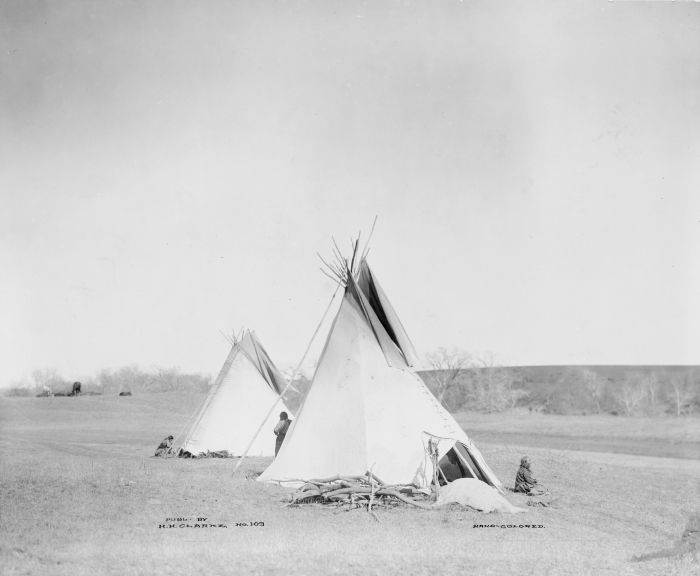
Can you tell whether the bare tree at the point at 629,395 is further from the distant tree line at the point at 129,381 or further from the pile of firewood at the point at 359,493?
the distant tree line at the point at 129,381

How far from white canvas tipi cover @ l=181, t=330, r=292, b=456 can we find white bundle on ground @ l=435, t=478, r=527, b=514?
7.94 meters

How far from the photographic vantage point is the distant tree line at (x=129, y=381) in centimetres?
5931

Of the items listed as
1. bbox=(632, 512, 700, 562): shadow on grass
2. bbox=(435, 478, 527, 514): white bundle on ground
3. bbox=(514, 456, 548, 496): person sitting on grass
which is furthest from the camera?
bbox=(514, 456, 548, 496): person sitting on grass

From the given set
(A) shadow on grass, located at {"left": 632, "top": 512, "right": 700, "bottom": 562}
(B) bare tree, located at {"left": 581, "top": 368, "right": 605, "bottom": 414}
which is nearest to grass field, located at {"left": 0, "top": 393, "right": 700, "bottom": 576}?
(A) shadow on grass, located at {"left": 632, "top": 512, "right": 700, "bottom": 562}

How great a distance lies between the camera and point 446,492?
37.3ft

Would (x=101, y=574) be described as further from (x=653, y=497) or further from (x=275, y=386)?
(x=275, y=386)

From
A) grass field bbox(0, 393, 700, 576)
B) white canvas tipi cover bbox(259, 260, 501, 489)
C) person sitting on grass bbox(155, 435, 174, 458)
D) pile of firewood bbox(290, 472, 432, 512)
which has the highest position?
white canvas tipi cover bbox(259, 260, 501, 489)

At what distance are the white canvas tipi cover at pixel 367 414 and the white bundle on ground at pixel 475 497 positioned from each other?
0.90 m

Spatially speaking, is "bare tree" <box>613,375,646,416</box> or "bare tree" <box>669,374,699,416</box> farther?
"bare tree" <box>613,375,646,416</box>

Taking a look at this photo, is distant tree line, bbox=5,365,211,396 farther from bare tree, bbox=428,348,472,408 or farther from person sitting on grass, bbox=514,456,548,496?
person sitting on grass, bbox=514,456,548,496

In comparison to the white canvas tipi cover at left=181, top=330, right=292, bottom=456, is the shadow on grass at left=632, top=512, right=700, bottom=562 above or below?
below

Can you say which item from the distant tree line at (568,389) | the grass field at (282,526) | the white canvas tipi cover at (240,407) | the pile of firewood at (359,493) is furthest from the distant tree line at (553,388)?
the pile of firewood at (359,493)

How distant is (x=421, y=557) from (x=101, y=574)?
11.3 ft

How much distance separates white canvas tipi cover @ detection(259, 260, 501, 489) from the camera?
41.0ft
